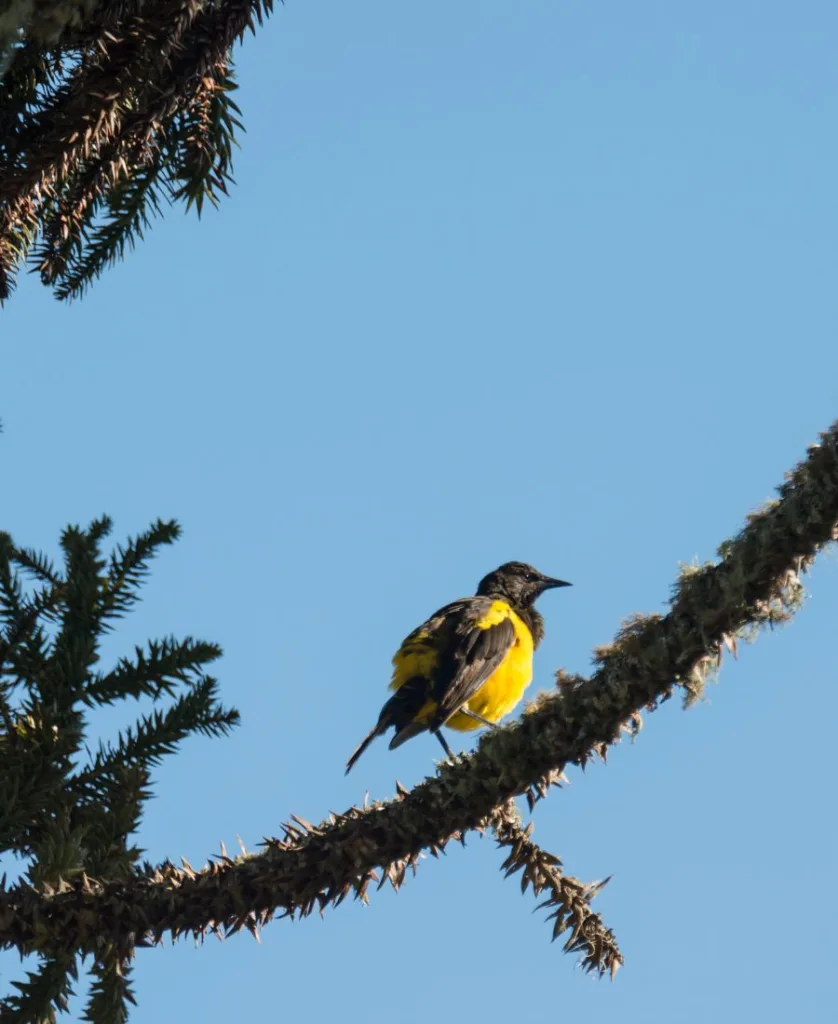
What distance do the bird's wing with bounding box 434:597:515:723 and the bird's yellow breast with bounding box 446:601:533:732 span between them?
44 millimetres

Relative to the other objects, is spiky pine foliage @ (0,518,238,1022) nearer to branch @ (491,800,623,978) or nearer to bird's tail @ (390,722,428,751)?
branch @ (491,800,623,978)

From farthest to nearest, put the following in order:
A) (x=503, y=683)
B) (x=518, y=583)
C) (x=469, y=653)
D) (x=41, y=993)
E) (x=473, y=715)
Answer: (x=518, y=583) < (x=503, y=683) < (x=469, y=653) < (x=473, y=715) < (x=41, y=993)

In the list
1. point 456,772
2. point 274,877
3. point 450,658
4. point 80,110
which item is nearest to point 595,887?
point 456,772

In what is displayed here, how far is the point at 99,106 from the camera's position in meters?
3.68

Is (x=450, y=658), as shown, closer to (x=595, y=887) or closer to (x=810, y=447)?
(x=595, y=887)

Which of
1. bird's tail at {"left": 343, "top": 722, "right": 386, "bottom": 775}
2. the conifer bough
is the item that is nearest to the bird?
bird's tail at {"left": 343, "top": 722, "right": 386, "bottom": 775}

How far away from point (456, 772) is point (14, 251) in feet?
8.57

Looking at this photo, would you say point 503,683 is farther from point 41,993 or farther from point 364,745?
point 41,993

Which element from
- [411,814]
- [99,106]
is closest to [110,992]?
[411,814]

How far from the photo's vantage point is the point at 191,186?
4758 mm

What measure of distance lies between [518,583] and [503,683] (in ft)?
5.36

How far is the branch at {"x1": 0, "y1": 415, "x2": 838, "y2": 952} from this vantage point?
8.39ft

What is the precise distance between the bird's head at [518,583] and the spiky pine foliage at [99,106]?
174 inches

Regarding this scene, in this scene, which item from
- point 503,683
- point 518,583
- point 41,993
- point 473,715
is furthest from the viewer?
point 518,583
